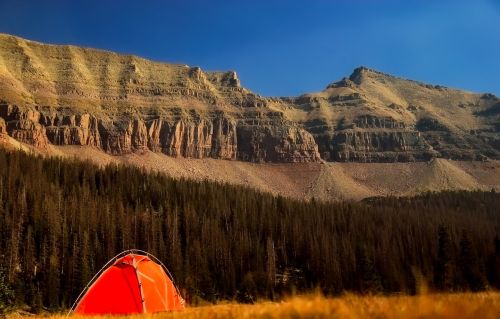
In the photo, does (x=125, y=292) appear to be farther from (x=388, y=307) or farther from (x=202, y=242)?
(x=202, y=242)

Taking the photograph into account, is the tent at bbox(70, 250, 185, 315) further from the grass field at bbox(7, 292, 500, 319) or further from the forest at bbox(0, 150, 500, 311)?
the forest at bbox(0, 150, 500, 311)

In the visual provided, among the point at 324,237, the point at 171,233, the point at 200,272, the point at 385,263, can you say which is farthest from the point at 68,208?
the point at 385,263

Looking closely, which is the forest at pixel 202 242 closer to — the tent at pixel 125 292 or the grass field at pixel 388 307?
the tent at pixel 125 292

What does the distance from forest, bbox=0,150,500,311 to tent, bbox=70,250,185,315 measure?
24888 millimetres

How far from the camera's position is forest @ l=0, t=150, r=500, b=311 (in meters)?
63.4

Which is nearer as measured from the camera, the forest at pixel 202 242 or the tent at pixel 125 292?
the tent at pixel 125 292

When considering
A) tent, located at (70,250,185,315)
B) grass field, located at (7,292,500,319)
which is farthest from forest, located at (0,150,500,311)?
grass field, located at (7,292,500,319)

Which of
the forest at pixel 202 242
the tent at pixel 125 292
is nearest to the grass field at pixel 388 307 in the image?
the tent at pixel 125 292

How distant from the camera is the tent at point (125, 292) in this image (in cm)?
2908

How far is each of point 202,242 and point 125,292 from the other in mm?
50274

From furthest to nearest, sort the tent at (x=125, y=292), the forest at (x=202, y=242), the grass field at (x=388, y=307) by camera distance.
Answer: the forest at (x=202, y=242) < the tent at (x=125, y=292) < the grass field at (x=388, y=307)

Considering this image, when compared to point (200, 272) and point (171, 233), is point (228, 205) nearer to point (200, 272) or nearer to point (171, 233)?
point (171, 233)

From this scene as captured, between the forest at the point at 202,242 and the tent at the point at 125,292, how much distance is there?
2489 centimetres

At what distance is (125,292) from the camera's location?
1169 inches
